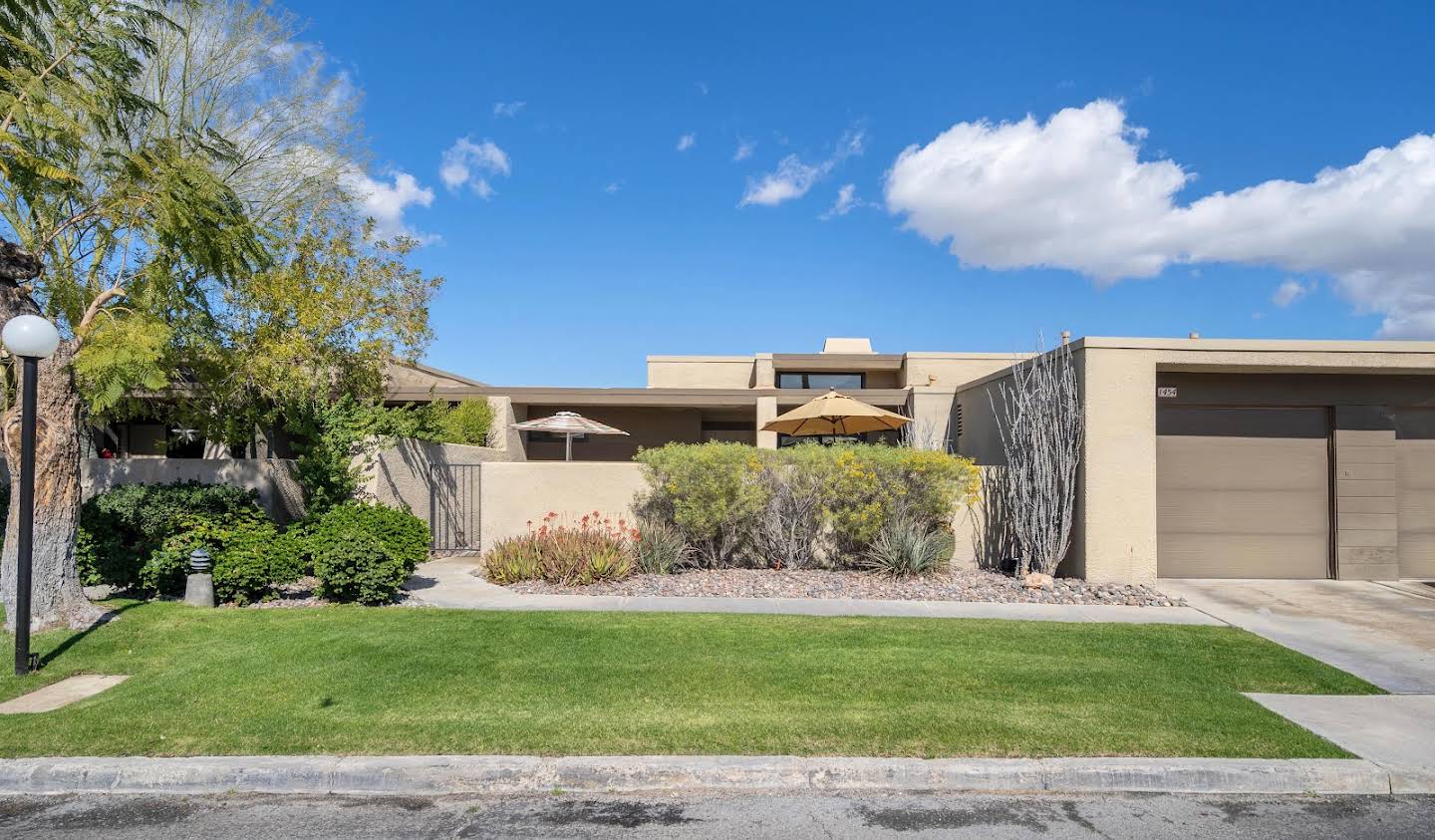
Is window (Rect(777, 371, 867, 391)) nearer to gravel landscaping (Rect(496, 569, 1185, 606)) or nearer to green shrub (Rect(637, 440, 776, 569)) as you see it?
green shrub (Rect(637, 440, 776, 569))

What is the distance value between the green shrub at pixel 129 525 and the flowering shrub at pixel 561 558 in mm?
3239

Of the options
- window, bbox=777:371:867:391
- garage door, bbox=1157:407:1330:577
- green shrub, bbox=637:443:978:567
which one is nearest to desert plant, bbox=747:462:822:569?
green shrub, bbox=637:443:978:567

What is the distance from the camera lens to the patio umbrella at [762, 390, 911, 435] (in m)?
14.3

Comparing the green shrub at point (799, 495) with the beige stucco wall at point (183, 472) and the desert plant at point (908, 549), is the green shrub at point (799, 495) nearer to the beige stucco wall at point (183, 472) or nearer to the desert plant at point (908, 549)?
the desert plant at point (908, 549)

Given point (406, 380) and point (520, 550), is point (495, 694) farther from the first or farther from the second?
point (406, 380)

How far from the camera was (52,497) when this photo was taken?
845 cm

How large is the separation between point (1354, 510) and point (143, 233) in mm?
16367

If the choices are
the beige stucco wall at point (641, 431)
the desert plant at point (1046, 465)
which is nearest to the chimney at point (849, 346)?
the beige stucco wall at point (641, 431)

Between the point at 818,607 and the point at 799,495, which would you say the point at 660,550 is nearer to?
the point at 799,495

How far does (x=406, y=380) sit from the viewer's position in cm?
2262

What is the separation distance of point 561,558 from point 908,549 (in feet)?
15.4

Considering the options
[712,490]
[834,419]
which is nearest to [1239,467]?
[834,419]

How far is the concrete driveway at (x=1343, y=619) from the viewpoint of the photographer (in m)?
7.74

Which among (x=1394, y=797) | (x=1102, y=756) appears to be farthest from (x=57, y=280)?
(x=1394, y=797)
